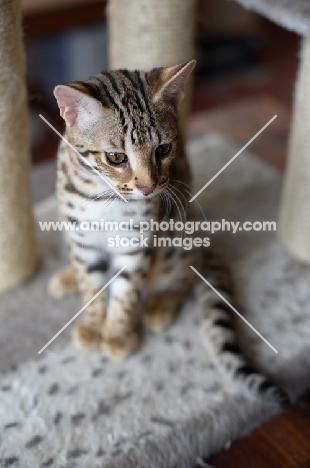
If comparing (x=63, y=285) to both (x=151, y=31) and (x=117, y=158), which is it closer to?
(x=117, y=158)

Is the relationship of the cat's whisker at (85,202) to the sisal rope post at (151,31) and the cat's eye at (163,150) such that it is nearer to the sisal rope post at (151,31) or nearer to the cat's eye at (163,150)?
the cat's eye at (163,150)

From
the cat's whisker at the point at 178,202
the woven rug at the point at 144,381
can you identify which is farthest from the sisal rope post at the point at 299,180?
the cat's whisker at the point at 178,202

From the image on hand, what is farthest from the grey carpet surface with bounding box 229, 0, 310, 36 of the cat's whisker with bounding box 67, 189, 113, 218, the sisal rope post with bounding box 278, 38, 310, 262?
the cat's whisker with bounding box 67, 189, 113, 218

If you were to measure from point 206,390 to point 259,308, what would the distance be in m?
0.28

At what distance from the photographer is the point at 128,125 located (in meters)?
0.91

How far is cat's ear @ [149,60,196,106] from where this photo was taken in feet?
3.02

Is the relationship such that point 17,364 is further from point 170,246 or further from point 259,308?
point 259,308

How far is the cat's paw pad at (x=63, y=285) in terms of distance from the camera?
133 cm

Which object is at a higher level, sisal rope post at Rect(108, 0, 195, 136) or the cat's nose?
sisal rope post at Rect(108, 0, 195, 136)

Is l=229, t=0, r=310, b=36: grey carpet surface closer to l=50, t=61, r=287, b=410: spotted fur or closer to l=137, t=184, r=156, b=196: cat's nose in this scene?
l=50, t=61, r=287, b=410: spotted fur

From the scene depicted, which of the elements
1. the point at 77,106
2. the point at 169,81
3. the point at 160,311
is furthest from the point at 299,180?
the point at 77,106

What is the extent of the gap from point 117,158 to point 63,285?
508 millimetres

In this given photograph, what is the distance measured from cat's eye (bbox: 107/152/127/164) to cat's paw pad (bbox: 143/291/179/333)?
466 millimetres

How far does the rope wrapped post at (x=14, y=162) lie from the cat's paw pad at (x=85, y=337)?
237mm
